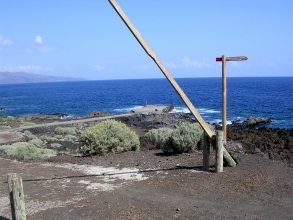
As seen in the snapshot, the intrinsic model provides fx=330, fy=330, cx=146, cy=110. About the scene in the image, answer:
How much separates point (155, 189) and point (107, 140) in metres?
5.23

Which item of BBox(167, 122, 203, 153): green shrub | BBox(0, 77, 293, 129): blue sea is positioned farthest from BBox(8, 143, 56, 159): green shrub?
BBox(0, 77, 293, 129): blue sea

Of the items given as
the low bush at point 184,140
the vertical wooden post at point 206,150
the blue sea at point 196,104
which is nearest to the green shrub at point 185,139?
the low bush at point 184,140

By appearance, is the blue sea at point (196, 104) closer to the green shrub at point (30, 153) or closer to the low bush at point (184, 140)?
the low bush at point (184, 140)

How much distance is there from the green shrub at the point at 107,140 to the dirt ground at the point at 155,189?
132 centimetres

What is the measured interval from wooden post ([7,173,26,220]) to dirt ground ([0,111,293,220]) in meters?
0.66

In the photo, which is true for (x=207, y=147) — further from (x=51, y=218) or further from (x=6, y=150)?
(x=6, y=150)

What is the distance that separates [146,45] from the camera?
796cm

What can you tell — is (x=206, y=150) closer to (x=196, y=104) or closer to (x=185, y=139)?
(x=185, y=139)

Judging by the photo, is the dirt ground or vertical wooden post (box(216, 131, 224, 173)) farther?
vertical wooden post (box(216, 131, 224, 173))

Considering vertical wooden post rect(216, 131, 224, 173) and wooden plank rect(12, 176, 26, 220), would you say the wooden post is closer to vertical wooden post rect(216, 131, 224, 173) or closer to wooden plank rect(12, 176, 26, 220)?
wooden plank rect(12, 176, 26, 220)

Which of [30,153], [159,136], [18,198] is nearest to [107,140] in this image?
[159,136]

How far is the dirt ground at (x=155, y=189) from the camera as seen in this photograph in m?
6.44

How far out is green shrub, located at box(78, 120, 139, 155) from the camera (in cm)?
1280

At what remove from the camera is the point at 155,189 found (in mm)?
7953
